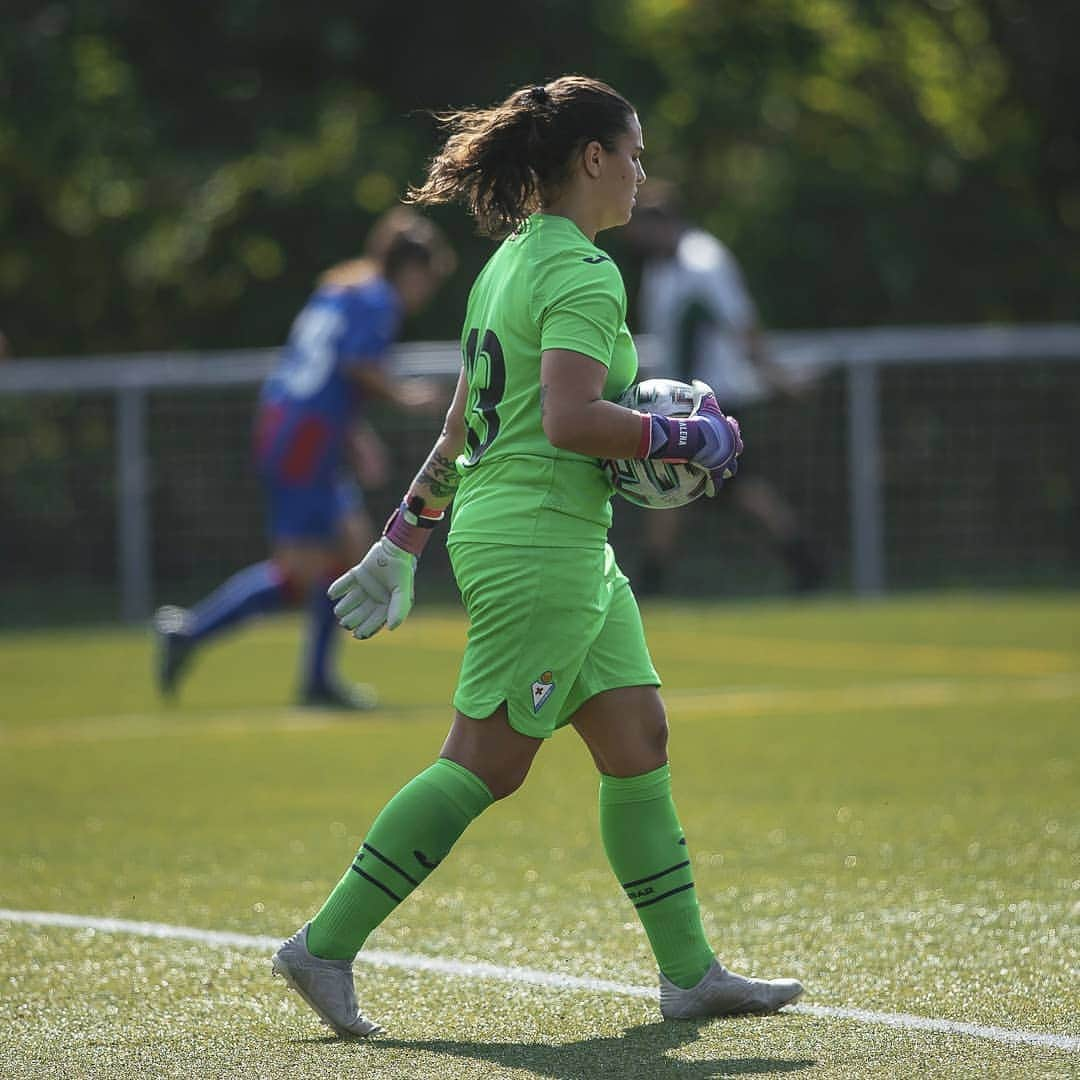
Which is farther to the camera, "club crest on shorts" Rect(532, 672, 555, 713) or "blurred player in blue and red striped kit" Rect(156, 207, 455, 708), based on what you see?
"blurred player in blue and red striped kit" Rect(156, 207, 455, 708)

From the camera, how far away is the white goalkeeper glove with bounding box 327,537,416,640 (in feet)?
14.8

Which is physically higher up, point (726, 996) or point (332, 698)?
point (726, 996)

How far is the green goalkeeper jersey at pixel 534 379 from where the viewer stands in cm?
416

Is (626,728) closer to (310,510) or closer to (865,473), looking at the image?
(310,510)

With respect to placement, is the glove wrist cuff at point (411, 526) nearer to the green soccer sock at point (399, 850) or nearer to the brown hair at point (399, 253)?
the green soccer sock at point (399, 850)

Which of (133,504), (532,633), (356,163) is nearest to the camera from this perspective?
(532,633)

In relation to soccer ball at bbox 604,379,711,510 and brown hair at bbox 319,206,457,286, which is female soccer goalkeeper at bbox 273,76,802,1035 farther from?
brown hair at bbox 319,206,457,286

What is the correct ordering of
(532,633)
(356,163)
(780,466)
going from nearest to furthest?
(532,633), (780,466), (356,163)

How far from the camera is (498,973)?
15.3 feet

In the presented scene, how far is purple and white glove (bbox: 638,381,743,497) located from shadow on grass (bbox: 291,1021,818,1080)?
107 cm

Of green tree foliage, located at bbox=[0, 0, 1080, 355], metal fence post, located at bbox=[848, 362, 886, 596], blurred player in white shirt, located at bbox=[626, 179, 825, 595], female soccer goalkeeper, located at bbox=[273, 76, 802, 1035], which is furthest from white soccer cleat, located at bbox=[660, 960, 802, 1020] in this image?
green tree foliage, located at bbox=[0, 0, 1080, 355]

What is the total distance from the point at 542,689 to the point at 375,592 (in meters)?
0.51

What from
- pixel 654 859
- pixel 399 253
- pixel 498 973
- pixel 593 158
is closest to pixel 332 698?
pixel 399 253

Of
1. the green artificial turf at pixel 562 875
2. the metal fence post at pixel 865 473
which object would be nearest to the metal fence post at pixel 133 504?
the green artificial turf at pixel 562 875
